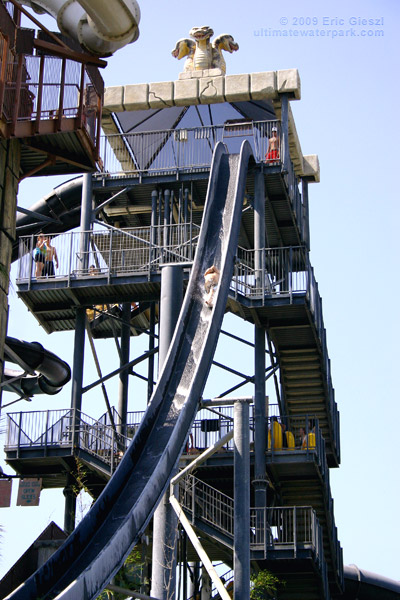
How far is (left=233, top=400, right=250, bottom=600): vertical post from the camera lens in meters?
21.8

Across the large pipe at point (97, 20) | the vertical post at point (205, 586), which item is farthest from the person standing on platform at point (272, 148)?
the large pipe at point (97, 20)

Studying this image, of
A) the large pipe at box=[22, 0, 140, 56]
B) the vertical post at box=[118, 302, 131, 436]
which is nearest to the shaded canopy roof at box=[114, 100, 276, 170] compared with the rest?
the vertical post at box=[118, 302, 131, 436]

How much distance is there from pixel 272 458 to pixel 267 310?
13.4ft

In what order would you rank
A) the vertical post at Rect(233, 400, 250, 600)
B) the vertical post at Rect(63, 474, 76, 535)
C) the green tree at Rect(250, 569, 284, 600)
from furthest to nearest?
1. the vertical post at Rect(63, 474, 76, 535)
2. the green tree at Rect(250, 569, 284, 600)
3. the vertical post at Rect(233, 400, 250, 600)

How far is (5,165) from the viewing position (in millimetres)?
21453

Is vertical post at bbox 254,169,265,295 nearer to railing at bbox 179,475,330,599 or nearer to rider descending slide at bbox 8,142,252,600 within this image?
rider descending slide at bbox 8,142,252,600

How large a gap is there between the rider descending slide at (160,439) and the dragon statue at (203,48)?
297 inches

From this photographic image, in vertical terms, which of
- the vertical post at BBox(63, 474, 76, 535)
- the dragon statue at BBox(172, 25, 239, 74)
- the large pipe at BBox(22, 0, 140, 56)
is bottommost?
the vertical post at BBox(63, 474, 76, 535)

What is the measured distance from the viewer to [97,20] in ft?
70.3

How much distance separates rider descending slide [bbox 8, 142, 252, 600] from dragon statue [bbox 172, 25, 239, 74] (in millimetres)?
7556

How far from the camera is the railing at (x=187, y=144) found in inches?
1561

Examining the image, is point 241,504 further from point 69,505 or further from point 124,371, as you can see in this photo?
point 124,371

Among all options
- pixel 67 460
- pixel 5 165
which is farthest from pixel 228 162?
pixel 5 165

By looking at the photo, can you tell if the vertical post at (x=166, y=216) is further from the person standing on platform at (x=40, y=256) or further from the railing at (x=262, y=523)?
the railing at (x=262, y=523)
